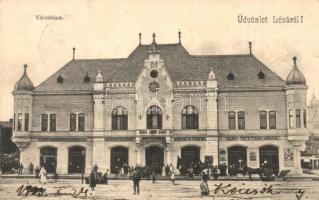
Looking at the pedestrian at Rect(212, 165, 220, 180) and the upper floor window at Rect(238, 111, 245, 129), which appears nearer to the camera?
the pedestrian at Rect(212, 165, 220, 180)

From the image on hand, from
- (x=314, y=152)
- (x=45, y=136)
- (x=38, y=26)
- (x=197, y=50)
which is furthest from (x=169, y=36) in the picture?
(x=314, y=152)

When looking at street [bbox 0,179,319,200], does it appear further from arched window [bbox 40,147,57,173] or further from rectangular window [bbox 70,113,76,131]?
rectangular window [bbox 70,113,76,131]

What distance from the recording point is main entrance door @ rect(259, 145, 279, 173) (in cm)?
3388

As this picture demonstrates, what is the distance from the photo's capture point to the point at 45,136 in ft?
116

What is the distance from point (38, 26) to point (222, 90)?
43.0 ft

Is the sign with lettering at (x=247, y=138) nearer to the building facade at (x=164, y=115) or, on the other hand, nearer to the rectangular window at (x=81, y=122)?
the building facade at (x=164, y=115)

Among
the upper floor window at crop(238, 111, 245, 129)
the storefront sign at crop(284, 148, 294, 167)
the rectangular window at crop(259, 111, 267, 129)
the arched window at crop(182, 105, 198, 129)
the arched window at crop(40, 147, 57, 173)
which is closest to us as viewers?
the storefront sign at crop(284, 148, 294, 167)

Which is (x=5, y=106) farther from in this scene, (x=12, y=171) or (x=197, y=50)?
(x=197, y=50)

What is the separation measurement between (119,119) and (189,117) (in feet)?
14.5

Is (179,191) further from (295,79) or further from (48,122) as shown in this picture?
(48,122)

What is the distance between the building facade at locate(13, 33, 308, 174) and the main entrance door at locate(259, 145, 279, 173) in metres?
0.06

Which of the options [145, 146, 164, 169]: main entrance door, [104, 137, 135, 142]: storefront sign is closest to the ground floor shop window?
[104, 137, 135, 142]: storefront sign

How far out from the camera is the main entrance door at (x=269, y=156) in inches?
1334

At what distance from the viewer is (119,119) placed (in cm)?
3503
